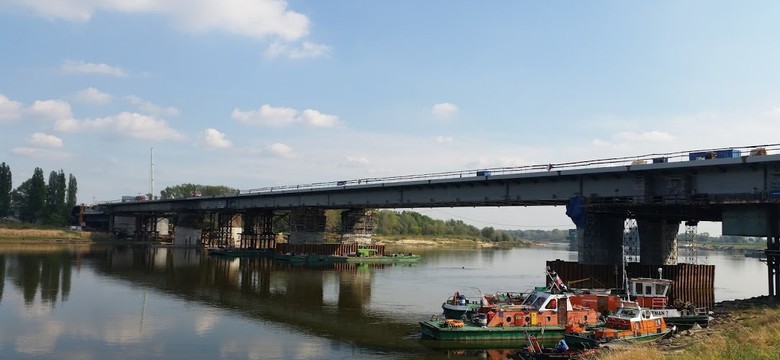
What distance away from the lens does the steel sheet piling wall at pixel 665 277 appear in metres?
45.6

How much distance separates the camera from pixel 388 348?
108 feet

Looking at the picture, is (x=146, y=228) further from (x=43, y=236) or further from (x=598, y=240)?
(x=598, y=240)

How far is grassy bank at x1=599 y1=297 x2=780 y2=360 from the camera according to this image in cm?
2047

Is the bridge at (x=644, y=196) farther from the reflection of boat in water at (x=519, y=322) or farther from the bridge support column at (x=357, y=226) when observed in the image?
the bridge support column at (x=357, y=226)

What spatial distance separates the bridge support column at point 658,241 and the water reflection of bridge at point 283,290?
24.5 m

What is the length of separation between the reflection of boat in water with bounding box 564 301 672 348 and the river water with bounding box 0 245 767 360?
5.08 m

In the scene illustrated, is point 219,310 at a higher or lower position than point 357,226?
lower

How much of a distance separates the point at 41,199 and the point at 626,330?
174456 mm

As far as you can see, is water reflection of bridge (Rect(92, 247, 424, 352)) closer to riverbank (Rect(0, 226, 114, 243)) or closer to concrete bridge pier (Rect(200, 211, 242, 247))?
concrete bridge pier (Rect(200, 211, 242, 247))

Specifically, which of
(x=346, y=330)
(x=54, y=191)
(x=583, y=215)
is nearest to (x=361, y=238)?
(x=583, y=215)

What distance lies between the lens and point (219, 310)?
150ft

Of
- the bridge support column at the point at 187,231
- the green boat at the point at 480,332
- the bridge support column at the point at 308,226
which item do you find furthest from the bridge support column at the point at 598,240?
the bridge support column at the point at 187,231

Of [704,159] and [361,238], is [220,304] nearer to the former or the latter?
[704,159]

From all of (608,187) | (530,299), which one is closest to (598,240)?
(608,187)
